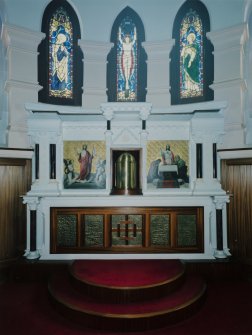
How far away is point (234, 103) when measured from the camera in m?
6.48

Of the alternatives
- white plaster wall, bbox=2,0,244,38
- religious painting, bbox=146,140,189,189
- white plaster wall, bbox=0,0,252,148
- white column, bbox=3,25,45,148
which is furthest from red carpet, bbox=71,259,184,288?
white plaster wall, bbox=2,0,244,38

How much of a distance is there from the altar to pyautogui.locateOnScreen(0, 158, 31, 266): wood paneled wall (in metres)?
0.32

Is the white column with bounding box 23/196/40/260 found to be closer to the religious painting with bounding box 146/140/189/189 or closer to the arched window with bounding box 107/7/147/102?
the religious painting with bounding box 146/140/189/189

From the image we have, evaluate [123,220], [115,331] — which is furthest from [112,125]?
[115,331]

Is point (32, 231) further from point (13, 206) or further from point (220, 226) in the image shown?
point (220, 226)

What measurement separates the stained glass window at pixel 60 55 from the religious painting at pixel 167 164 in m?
2.93

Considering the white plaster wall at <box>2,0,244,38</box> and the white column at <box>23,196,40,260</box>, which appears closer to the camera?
the white column at <box>23,196,40,260</box>

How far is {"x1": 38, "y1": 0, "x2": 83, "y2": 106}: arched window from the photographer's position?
710 centimetres

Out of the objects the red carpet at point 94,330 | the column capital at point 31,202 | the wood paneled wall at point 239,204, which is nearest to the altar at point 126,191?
the column capital at point 31,202

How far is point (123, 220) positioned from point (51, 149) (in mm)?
2295

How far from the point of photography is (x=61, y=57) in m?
7.32

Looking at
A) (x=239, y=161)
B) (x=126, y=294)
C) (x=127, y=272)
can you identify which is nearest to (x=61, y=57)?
(x=239, y=161)

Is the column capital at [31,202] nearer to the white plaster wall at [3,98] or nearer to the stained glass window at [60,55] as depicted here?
the white plaster wall at [3,98]

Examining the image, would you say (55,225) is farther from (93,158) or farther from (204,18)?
(204,18)
